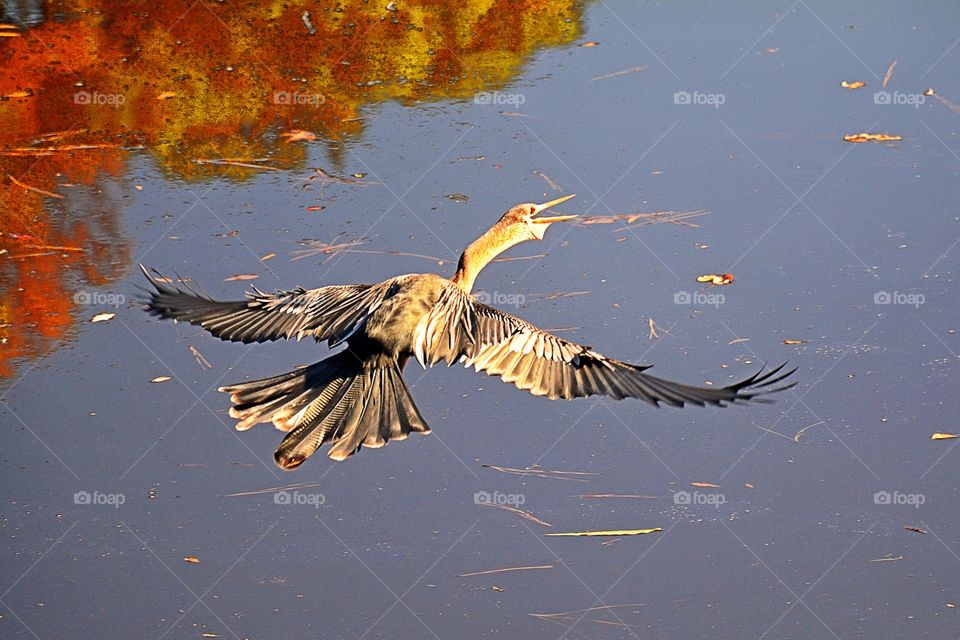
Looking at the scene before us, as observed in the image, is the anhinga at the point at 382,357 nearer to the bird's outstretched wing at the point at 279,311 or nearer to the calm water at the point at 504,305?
the bird's outstretched wing at the point at 279,311

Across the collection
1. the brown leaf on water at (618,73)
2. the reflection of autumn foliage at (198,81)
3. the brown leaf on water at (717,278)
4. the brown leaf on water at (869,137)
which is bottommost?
the reflection of autumn foliage at (198,81)

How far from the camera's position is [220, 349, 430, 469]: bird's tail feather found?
19.6 feet

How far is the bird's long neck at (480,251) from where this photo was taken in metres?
7.15

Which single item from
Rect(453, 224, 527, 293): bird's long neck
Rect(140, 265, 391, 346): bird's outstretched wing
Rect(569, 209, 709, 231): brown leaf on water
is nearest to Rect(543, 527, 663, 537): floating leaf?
Rect(140, 265, 391, 346): bird's outstretched wing

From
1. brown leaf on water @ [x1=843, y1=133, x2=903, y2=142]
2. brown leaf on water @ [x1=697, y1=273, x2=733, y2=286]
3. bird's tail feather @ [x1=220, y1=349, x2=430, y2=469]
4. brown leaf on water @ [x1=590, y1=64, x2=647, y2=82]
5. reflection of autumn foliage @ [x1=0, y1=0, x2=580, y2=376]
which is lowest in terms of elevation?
reflection of autumn foliage @ [x1=0, y1=0, x2=580, y2=376]

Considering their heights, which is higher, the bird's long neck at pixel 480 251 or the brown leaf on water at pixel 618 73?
the bird's long neck at pixel 480 251

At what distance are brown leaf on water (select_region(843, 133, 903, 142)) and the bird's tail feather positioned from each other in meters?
4.32

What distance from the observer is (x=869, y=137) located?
9.22 metres

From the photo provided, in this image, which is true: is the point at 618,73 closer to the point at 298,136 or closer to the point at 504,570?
the point at 298,136

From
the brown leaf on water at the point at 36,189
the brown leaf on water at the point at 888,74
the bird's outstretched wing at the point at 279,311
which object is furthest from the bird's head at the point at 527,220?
the brown leaf on water at the point at 888,74

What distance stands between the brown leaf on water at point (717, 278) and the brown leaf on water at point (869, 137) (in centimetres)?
208

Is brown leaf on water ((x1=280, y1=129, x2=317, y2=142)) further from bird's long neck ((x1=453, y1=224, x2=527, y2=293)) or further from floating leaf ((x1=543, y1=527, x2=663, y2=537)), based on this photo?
floating leaf ((x1=543, y1=527, x2=663, y2=537))

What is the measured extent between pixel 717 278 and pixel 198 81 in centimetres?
482

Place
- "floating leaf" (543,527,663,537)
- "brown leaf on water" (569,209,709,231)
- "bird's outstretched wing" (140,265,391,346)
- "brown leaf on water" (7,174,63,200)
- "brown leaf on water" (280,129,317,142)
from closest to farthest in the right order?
1. "floating leaf" (543,527,663,537)
2. "bird's outstretched wing" (140,265,391,346)
3. "brown leaf on water" (569,209,709,231)
4. "brown leaf on water" (7,174,63,200)
5. "brown leaf on water" (280,129,317,142)
